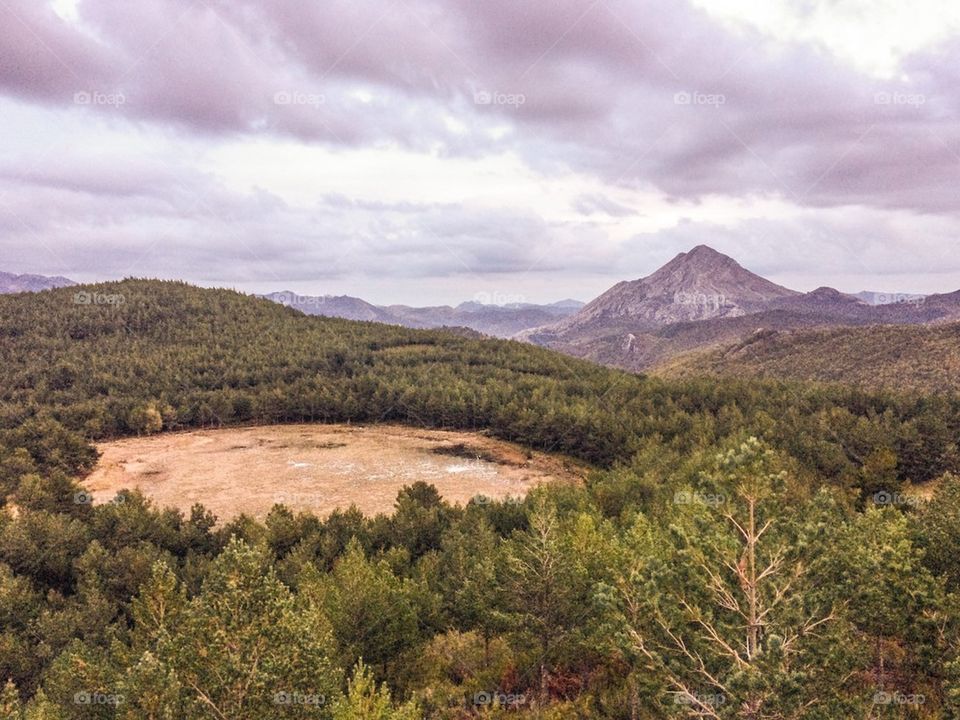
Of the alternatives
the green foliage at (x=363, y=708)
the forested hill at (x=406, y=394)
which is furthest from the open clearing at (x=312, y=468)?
the green foliage at (x=363, y=708)

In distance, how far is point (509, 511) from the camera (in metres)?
57.7

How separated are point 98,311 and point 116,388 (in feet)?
227

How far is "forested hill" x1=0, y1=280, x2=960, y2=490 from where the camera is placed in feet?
281

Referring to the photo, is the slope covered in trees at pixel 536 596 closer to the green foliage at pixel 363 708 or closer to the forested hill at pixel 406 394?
the green foliage at pixel 363 708

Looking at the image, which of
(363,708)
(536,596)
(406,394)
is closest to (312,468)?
(406,394)

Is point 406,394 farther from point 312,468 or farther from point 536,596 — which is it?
point 536,596

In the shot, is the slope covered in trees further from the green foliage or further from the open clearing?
the open clearing

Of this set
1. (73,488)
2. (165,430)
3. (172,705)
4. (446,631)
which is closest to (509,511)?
(446,631)

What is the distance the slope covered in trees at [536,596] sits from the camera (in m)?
16.4

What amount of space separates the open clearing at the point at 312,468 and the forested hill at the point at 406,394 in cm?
676

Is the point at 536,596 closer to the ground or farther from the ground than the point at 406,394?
Result: closer to the ground

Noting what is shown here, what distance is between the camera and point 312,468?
328 ft

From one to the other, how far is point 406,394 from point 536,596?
107 m

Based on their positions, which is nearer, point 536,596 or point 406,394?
point 536,596
